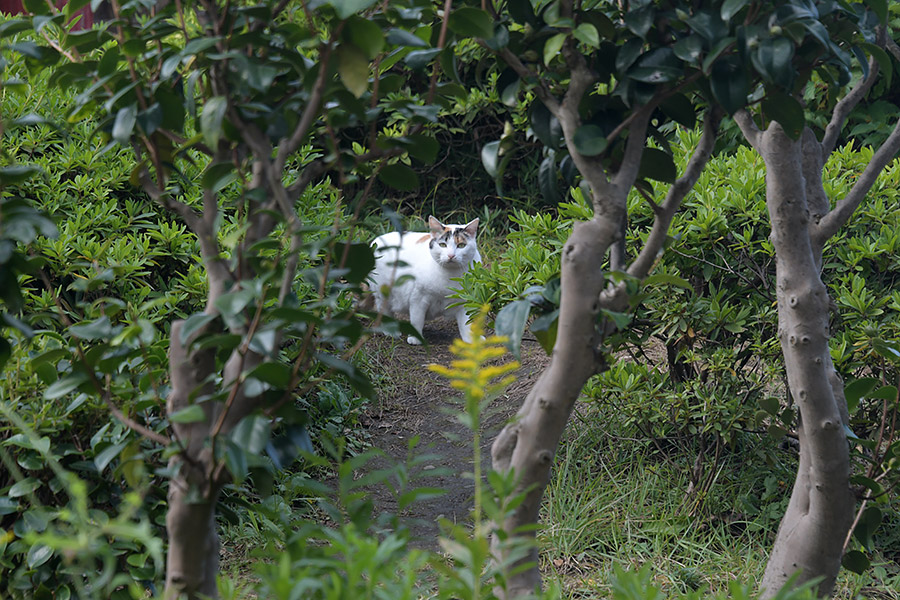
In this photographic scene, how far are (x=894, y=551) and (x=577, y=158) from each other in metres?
2.04

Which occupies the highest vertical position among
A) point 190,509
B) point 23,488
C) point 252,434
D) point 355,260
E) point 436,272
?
point 355,260

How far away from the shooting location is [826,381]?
1.94 m

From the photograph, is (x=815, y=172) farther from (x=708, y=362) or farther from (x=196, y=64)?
(x=196, y=64)

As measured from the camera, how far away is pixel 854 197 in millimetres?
2072

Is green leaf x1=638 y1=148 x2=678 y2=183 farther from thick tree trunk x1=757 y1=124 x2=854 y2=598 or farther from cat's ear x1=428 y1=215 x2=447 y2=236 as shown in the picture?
cat's ear x1=428 y1=215 x2=447 y2=236

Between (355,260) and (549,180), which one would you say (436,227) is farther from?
(355,260)

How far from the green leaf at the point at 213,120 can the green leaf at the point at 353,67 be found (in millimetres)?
193

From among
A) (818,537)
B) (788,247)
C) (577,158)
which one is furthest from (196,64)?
(818,537)

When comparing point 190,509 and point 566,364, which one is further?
point 566,364

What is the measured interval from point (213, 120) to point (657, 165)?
0.95 meters

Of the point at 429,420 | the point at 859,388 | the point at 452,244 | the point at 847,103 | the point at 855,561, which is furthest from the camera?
the point at 452,244

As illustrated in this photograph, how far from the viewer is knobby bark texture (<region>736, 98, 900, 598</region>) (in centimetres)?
193

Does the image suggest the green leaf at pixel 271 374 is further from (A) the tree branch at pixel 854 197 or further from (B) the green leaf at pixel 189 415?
(A) the tree branch at pixel 854 197

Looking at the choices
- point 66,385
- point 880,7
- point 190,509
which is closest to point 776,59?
point 880,7
